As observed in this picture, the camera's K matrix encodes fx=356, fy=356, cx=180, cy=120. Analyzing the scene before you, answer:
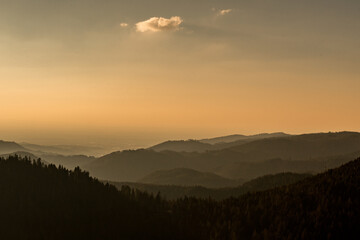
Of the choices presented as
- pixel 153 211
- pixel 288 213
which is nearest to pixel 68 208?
pixel 153 211

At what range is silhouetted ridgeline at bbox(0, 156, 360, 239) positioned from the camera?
45531mm

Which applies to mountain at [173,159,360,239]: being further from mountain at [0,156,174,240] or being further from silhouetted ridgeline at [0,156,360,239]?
mountain at [0,156,174,240]

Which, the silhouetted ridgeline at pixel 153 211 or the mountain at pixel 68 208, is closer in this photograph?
the mountain at pixel 68 208

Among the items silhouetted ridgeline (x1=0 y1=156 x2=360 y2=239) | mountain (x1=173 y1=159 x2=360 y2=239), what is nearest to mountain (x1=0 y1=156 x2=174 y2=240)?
silhouetted ridgeline (x1=0 y1=156 x2=360 y2=239)

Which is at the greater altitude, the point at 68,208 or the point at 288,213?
the point at 288,213

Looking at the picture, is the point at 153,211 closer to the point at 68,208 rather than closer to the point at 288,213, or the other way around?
the point at 68,208

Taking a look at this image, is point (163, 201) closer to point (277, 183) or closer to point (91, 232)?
point (91, 232)

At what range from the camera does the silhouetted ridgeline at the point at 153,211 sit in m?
45.5

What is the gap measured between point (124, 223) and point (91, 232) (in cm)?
561

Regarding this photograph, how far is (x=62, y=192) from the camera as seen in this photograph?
189 feet

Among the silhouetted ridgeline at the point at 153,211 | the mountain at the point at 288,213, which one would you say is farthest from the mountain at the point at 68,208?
the mountain at the point at 288,213

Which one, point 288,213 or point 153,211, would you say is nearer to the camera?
point 288,213

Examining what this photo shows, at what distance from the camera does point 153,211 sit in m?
58.3

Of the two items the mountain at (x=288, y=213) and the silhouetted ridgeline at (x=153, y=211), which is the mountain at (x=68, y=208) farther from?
the mountain at (x=288, y=213)
